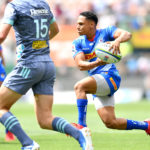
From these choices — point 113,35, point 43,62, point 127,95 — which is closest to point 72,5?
point 127,95

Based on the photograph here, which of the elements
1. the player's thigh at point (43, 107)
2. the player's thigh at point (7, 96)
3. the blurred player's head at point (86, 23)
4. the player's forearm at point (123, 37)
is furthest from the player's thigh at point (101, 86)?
the player's thigh at point (7, 96)

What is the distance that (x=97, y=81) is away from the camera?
802 centimetres

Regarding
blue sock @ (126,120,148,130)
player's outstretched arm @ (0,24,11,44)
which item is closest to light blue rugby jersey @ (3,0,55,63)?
player's outstretched arm @ (0,24,11,44)

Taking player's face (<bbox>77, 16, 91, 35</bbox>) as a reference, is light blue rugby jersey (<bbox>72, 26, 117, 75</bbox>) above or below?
below

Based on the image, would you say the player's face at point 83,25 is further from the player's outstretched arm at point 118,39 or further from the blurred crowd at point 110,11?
the blurred crowd at point 110,11

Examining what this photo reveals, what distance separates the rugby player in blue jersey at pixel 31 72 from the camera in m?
6.15

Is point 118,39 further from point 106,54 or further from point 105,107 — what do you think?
point 105,107

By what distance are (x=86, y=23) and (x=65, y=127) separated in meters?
2.47

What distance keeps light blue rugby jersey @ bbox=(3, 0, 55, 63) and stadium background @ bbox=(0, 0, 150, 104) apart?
15915 millimetres

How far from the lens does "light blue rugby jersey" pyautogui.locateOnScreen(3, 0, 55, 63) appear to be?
20.5ft

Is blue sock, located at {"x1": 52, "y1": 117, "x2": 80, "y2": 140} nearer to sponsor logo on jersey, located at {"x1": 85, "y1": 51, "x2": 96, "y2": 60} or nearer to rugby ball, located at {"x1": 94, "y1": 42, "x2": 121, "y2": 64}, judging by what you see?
rugby ball, located at {"x1": 94, "y1": 42, "x2": 121, "y2": 64}

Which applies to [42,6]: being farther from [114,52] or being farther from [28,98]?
[28,98]

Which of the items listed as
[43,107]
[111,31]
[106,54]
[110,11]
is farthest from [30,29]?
[110,11]

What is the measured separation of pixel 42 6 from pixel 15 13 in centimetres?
44
